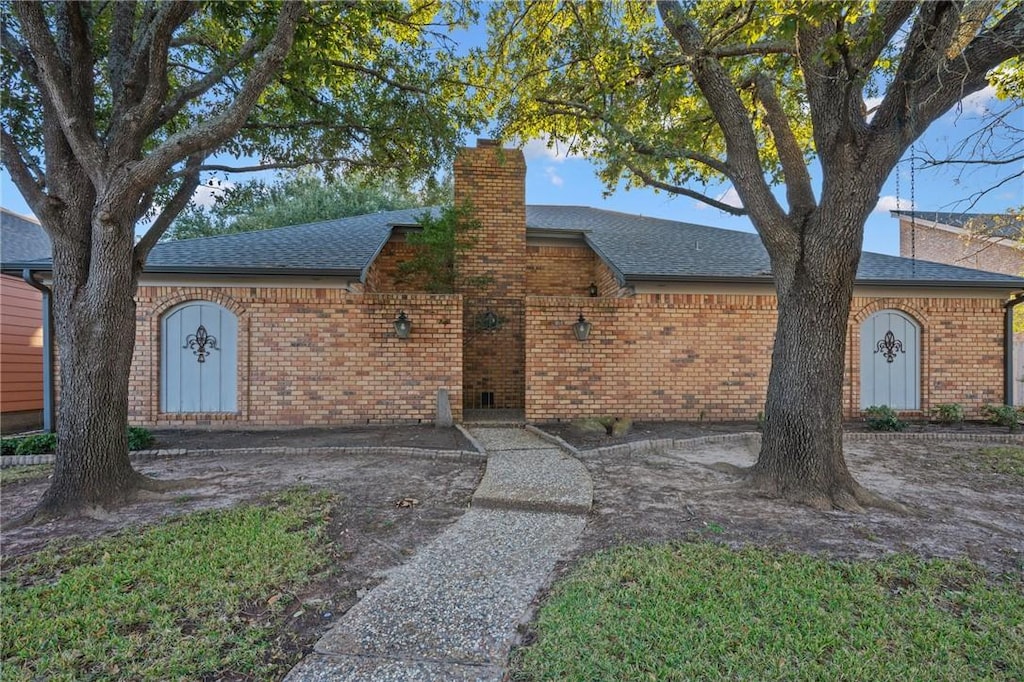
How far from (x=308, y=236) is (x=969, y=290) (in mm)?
12998

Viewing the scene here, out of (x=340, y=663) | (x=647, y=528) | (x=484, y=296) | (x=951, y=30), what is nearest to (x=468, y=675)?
(x=340, y=663)

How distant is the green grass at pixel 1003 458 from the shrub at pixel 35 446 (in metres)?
11.8

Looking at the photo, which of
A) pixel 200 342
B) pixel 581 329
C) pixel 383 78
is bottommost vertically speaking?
pixel 200 342

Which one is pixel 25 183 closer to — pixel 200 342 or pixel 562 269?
pixel 200 342

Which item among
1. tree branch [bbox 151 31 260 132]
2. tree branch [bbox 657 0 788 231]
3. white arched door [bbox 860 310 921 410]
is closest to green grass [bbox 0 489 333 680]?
tree branch [bbox 151 31 260 132]

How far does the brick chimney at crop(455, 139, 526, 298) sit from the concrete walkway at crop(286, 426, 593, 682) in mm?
5740

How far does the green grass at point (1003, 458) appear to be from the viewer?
538cm

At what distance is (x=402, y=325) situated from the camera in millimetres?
7680

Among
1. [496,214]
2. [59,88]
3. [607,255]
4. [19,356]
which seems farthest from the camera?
[496,214]

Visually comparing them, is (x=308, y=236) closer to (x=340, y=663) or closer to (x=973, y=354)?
(x=340, y=663)

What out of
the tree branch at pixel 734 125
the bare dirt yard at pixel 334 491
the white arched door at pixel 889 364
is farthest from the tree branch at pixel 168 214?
the white arched door at pixel 889 364

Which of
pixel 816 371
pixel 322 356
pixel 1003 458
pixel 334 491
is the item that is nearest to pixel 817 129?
pixel 816 371

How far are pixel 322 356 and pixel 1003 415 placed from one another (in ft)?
38.9

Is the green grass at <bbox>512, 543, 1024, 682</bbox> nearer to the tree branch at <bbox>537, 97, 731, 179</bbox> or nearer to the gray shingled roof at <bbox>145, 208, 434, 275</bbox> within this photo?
the tree branch at <bbox>537, 97, 731, 179</bbox>
